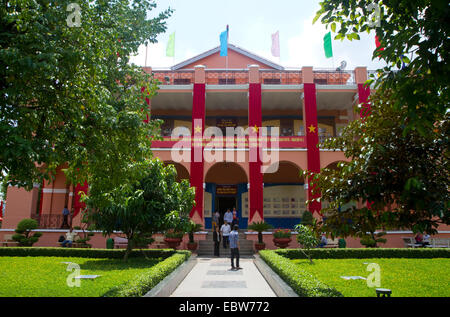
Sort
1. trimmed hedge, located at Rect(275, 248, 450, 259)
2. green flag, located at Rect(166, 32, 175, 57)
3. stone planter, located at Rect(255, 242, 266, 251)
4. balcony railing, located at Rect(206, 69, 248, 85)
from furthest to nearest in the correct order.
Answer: green flag, located at Rect(166, 32, 175, 57)
balcony railing, located at Rect(206, 69, 248, 85)
stone planter, located at Rect(255, 242, 266, 251)
trimmed hedge, located at Rect(275, 248, 450, 259)

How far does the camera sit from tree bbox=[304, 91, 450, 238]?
432 centimetres

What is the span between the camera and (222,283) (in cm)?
808

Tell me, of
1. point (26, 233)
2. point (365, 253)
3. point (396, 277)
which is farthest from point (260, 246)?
point (26, 233)

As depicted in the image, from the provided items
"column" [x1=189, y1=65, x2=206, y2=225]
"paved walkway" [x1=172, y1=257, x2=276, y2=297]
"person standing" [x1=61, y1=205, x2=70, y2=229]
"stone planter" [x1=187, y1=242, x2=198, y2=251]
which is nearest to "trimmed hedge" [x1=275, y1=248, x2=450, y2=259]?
"paved walkway" [x1=172, y1=257, x2=276, y2=297]

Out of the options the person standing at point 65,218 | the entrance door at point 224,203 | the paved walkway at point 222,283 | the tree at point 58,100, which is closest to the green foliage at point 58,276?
the paved walkway at point 222,283

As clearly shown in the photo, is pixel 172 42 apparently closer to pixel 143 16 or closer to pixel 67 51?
pixel 143 16

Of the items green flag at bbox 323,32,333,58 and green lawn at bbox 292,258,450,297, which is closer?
green lawn at bbox 292,258,450,297

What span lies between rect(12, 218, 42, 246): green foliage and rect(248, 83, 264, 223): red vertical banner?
33.7 feet


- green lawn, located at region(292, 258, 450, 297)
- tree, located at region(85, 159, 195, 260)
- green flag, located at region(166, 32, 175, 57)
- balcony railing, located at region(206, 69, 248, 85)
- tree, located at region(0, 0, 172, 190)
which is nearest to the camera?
tree, located at region(0, 0, 172, 190)

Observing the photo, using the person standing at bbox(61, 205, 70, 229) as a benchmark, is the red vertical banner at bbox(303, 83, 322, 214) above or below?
above

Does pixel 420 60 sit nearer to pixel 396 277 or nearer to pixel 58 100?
pixel 58 100

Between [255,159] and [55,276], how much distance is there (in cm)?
1109

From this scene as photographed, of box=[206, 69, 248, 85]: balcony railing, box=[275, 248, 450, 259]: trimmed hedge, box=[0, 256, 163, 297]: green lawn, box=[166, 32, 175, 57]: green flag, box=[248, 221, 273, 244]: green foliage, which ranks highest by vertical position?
box=[166, 32, 175, 57]: green flag

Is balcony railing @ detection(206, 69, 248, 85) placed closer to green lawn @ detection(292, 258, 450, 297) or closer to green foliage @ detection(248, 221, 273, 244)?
green foliage @ detection(248, 221, 273, 244)
